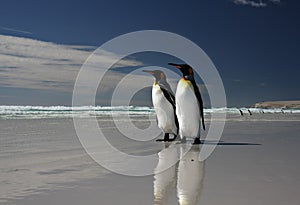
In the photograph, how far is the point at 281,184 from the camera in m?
3.79

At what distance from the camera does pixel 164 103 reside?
9.16 meters

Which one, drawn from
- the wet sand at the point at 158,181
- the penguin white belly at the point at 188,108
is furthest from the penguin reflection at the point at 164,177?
the penguin white belly at the point at 188,108

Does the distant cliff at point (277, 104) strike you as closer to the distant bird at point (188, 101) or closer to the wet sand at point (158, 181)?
the distant bird at point (188, 101)

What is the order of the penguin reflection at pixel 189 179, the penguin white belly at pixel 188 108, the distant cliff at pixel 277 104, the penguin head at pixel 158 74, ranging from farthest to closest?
the distant cliff at pixel 277 104 → the penguin head at pixel 158 74 → the penguin white belly at pixel 188 108 → the penguin reflection at pixel 189 179

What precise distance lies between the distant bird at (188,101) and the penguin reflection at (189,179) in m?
2.16

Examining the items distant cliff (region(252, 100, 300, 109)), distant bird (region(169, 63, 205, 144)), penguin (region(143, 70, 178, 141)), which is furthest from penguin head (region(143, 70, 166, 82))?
distant cliff (region(252, 100, 300, 109))

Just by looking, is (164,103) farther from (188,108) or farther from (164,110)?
(188,108)

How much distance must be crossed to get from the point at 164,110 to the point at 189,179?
519 cm

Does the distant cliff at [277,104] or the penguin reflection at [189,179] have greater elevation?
the distant cliff at [277,104]

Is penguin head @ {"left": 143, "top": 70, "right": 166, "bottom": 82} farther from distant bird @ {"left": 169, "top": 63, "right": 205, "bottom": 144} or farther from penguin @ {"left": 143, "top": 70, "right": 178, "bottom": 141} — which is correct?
distant bird @ {"left": 169, "top": 63, "right": 205, "bottom": 144}

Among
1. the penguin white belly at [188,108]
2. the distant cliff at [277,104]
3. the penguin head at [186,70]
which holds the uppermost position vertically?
the distant cliff at [277,104]

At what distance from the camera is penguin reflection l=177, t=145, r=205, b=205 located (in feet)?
10.4

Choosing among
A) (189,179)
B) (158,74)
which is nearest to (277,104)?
(158,74)

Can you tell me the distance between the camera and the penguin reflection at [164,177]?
10.6ft
